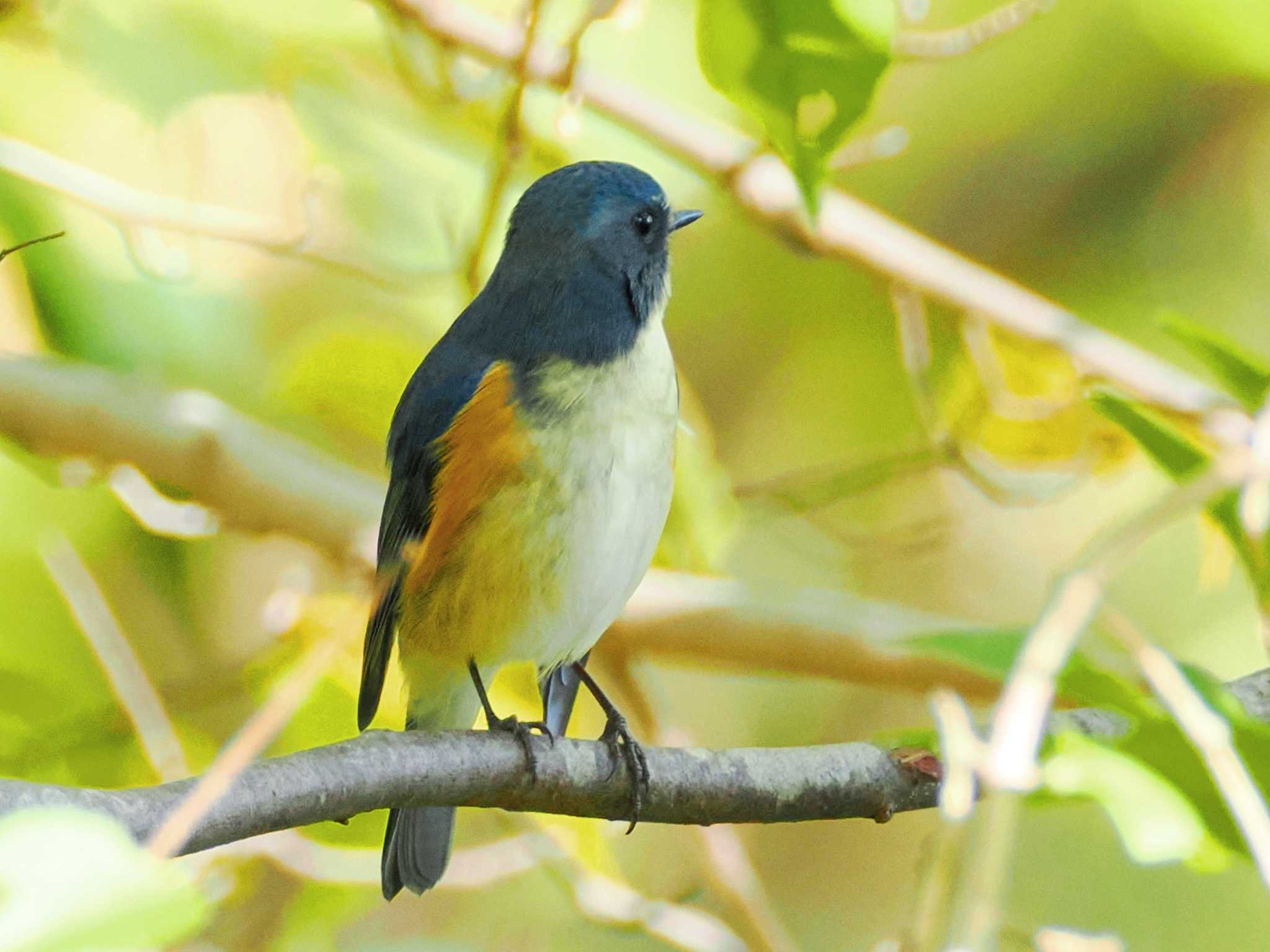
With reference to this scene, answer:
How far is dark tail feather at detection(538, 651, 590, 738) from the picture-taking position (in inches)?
101

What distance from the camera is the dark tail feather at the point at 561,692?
2559 mm

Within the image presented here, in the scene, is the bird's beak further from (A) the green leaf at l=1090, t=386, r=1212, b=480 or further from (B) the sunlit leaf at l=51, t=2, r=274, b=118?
(B) the sunlit leaf at l=51, t=2, r=274, b=118

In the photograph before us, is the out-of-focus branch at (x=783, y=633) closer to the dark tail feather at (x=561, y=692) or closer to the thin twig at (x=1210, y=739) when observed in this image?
the dark tail feather at (x=561, y=692)

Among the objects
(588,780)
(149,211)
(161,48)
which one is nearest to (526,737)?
(588,780)

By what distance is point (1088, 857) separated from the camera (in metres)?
3.99

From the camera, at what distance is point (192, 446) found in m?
2.57

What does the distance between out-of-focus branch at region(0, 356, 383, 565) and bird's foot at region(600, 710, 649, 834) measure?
81cm

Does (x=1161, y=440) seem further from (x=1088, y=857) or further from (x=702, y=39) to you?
(x=1088, y=857)

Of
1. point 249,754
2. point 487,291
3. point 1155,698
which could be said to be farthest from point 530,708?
point 249,754

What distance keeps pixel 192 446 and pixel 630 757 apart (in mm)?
1153

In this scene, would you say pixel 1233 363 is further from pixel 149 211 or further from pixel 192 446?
Result: pixel 149 211

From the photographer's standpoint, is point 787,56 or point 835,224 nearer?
point 787,56

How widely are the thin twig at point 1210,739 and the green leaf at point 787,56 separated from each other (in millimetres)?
539

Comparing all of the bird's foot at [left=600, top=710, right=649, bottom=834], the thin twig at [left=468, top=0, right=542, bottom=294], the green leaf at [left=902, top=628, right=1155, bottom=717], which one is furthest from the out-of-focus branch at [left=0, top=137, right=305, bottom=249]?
the green leaf at [left=902, top=628, right=1155, bottom=717]
